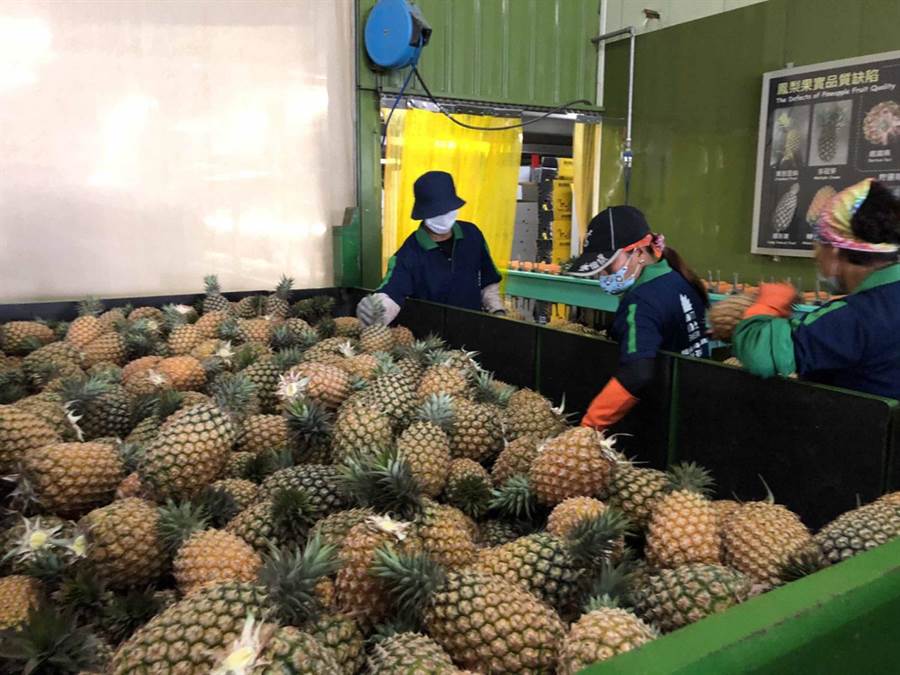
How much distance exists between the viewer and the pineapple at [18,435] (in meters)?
1.82

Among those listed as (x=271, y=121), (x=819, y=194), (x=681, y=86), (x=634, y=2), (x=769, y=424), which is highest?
(x=634, y=2)

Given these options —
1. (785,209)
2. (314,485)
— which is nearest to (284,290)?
(314,485)

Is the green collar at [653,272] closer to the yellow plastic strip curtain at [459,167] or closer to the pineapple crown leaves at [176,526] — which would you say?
the pineapple crown leaves at [176,526]

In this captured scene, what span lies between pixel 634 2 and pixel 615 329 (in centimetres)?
542

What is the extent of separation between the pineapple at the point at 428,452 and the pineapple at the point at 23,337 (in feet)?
7.92

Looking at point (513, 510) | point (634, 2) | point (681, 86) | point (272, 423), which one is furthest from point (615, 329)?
point (634, 2)

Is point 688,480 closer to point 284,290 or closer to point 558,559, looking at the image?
point 558,559

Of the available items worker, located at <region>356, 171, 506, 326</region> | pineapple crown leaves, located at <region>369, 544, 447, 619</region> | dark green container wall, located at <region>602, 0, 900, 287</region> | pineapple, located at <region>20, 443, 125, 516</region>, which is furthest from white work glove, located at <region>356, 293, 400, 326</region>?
dark green container wall, located at <region>602, 0, 900, 287</region>

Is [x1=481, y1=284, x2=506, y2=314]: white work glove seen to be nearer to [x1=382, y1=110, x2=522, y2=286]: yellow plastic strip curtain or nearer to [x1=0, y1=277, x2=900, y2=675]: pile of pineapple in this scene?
[x1=382, y1=110, x2=522, y2=286]: yellow plastic strip curtain

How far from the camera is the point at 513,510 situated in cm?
179

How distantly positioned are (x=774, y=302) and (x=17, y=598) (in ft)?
6.99

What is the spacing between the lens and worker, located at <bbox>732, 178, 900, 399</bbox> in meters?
1.96

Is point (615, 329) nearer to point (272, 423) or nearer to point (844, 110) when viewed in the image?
point (272, 423)

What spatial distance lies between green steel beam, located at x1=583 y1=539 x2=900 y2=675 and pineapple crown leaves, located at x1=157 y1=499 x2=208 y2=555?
993 millimetres
